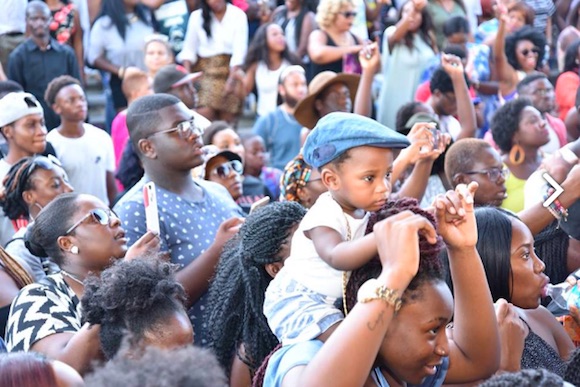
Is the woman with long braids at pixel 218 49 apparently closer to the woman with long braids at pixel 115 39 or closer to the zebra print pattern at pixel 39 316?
the woman with long braids at pixel 115 39

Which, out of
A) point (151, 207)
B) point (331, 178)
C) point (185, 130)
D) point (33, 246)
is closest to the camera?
point (331, 178)

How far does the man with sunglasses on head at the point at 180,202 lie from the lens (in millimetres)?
4555

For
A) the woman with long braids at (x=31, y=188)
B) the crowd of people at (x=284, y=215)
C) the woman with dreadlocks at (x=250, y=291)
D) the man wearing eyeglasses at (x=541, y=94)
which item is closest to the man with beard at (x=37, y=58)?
the crowd of people at (x=284, y=215)

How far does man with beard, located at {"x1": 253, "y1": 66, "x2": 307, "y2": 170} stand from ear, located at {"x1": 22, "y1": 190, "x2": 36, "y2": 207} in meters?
3.44

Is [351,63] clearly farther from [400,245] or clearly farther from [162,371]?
[162,371]

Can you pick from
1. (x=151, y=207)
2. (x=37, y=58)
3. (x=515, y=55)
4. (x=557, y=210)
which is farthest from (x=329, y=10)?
(x=151, y=207)

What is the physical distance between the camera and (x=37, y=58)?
9117 mm

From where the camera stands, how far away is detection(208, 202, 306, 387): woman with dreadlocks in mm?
3781

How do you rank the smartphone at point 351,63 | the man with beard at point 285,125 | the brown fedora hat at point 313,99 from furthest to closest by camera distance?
the smartphone at point 351,63, the man with beard at point 285,125, the brown fedora hat at point 313,99

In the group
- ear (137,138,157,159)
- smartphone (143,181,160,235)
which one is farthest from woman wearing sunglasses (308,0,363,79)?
smartphone (143,181,160,235)

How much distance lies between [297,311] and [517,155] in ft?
13.8

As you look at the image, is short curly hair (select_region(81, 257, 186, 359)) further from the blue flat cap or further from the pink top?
the pink top

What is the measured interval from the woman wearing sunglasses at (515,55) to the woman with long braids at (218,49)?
242 cm

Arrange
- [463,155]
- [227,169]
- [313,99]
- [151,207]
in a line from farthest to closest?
1. [313,99]
2. [227,169]
3. [463,155]
4. [151,207]
